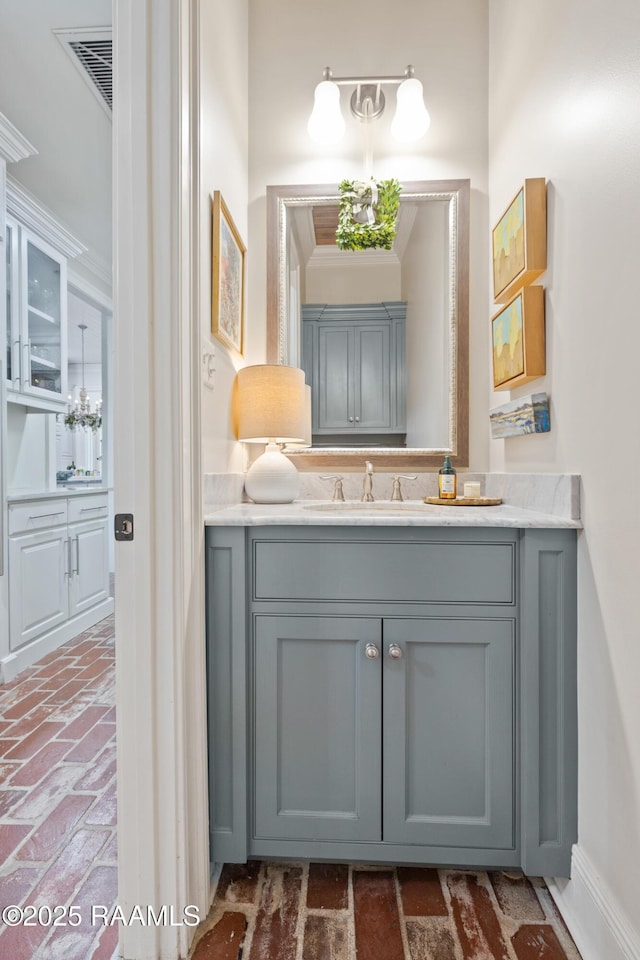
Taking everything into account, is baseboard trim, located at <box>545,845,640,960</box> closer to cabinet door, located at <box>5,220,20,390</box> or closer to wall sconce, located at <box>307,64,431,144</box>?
wall sconce, located at <box>307,64,431,144</box>

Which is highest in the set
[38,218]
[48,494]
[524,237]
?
[38,218]

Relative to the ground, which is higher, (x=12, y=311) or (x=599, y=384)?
(x=12, y=311)

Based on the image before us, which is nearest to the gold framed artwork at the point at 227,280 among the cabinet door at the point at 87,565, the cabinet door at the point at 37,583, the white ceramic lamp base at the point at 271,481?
the white ceramic lamp base at the point at 271,481

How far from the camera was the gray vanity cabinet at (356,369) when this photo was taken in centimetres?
195

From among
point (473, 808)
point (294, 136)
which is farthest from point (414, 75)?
point (473, 808)

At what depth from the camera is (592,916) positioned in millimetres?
1090

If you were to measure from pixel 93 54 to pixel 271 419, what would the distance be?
1.99 metres

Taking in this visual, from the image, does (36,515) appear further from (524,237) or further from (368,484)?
(524,237)

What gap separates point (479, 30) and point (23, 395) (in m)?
2.85

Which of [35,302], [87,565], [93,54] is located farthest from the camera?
[87,565]

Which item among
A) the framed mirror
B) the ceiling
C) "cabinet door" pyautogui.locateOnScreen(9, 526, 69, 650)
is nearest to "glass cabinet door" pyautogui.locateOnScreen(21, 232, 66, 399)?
the ceiling

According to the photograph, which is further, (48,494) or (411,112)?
(48,494)

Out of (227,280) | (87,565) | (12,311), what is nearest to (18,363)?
(12,311)

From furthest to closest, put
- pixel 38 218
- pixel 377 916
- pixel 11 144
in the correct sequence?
1. pixel 38 218
2. pixel 11 144
3. pixel 377 916
